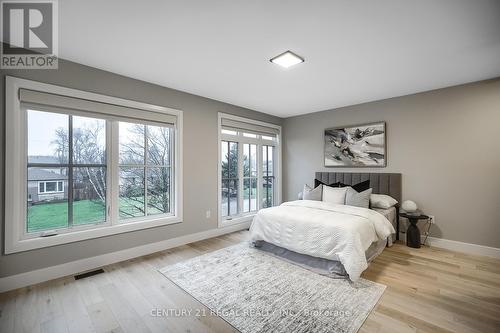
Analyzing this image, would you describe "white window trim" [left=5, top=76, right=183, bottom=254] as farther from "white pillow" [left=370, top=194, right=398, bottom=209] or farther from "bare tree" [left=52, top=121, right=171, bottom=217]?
"white pillow" [left=370, top=194, right=398, bottom=209]

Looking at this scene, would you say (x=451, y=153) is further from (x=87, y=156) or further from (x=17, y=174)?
(x=17, y=174)

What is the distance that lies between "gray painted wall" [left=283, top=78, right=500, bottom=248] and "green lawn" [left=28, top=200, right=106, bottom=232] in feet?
15.1

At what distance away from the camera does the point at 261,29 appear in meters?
2.01

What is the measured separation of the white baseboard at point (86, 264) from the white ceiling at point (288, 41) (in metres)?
2.42

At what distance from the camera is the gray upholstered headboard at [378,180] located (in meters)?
3.82

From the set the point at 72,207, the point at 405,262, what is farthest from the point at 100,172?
the point at 405,262

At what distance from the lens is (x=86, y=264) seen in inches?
106

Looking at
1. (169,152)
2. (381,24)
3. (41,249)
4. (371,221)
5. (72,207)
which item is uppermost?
(381,24)

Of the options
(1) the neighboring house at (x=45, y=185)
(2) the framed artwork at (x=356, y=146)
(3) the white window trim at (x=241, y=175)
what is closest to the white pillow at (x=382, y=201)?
(2) the framed artwork at (x=356, y=146)

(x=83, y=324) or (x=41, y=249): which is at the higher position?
(x=41, y=249)

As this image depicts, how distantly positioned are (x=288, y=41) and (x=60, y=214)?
3270 millimetres

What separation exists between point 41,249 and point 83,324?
1.21 m

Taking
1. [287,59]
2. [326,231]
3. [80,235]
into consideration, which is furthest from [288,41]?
[80,235]

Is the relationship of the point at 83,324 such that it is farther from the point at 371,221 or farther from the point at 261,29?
the point at 371,221
